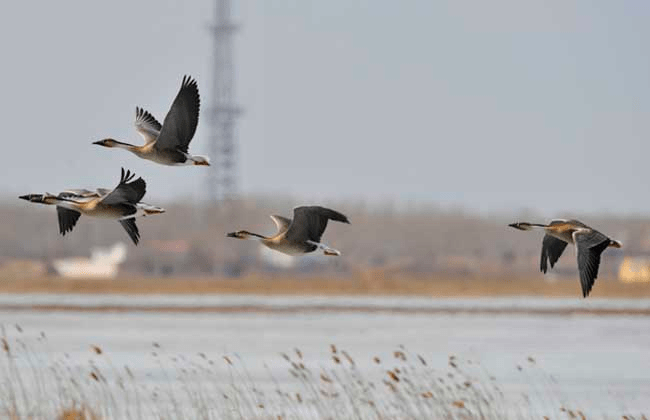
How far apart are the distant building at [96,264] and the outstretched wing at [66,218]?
8104 centimetres

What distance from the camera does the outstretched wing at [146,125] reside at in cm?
1041

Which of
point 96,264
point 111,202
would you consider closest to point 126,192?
point 111,202

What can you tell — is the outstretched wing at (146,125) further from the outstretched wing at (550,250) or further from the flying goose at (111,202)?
the outstretched wing at (550,250)

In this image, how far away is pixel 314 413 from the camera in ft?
59.0

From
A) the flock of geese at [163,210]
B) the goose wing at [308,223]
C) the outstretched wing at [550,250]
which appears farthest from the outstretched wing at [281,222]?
the outstretched wing at [550,250]

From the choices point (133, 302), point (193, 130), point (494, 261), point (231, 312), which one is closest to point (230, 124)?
point (494, 261)

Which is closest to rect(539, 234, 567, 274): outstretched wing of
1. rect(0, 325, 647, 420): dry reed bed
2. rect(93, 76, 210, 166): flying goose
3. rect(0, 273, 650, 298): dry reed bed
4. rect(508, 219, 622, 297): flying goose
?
rect(508, 219, 622, 297): flying goose

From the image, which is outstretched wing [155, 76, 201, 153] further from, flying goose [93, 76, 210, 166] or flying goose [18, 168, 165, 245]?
flying goose [18, 168, 165, 245]

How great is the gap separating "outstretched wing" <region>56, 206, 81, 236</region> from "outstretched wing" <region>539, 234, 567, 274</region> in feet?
9.64

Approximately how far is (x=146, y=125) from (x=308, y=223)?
158 cm

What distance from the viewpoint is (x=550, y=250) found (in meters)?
9.80

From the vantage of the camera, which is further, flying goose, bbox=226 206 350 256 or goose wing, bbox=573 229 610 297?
flying goose, bbox=226 206 350 256

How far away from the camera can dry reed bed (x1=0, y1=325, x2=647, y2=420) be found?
1487cm

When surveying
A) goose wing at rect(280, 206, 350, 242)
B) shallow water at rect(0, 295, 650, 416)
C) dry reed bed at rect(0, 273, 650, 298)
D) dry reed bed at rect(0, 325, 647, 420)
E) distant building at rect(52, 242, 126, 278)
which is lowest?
distant building at rect(52, 242, 126, 278)
